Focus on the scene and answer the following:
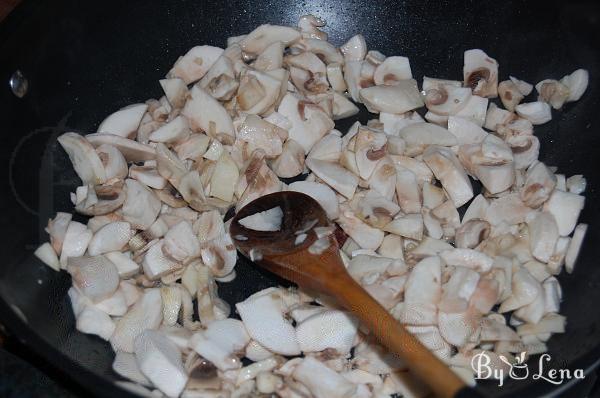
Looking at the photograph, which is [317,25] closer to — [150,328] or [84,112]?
[84,112]

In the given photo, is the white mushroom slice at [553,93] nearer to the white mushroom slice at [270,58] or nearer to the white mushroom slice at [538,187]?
the white mushroom slice at [538,187]

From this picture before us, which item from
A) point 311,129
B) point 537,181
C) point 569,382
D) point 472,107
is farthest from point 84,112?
point 569,382

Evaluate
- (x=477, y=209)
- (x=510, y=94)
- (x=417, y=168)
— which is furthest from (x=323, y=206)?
(x=510, y=94)

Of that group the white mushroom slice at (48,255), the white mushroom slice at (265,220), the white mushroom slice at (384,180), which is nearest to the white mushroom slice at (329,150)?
the white mushroom slice at (384,180)

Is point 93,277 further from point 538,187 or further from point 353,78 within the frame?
point 538,187

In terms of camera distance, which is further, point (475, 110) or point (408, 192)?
point (475, 110)
